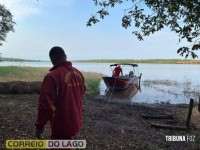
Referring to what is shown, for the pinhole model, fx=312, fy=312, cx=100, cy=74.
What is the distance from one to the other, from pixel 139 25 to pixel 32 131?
180 inches

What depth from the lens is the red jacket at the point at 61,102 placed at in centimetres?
465

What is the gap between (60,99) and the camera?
4762 millimetres

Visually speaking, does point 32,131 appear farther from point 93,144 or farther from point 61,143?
point 61,143

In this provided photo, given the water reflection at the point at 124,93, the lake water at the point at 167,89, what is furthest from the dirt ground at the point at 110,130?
the water reflection at the point at 124,93

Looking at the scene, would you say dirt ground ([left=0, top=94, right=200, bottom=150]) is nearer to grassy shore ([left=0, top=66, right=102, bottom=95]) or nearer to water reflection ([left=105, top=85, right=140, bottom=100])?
grassy shore ([left=0, top=66, right=102, bottom=95])

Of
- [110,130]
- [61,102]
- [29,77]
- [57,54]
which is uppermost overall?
[57,54]

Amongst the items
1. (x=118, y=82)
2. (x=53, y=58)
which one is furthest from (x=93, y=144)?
(x=118, y=82)

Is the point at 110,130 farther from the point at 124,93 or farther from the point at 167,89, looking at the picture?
the point at 167,89

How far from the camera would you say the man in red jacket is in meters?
4.65

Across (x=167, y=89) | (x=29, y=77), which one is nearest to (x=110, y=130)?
(x=167, y=89)

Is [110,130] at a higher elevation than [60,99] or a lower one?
lower

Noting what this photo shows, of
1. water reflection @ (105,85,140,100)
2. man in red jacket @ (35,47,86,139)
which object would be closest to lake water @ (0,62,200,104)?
water reflection @ (105,85,140,100)

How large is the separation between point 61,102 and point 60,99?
5cm

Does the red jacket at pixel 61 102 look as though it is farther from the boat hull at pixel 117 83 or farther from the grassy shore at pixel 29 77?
the boat hull at pixel 117 83
